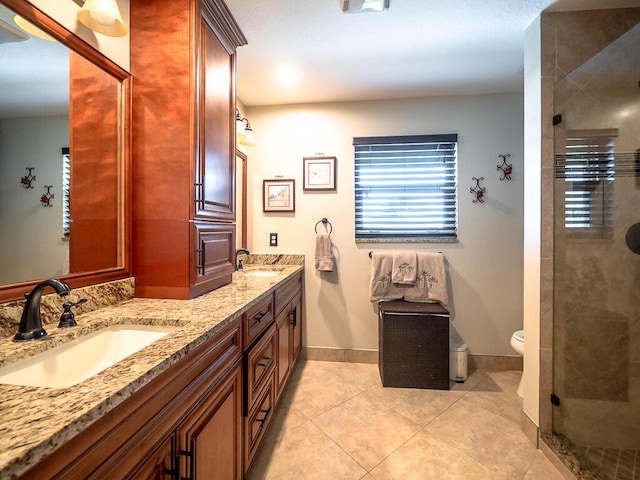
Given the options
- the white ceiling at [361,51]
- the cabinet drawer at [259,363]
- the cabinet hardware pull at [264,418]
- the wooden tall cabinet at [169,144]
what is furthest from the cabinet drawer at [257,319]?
the white ceiling at [361,51]

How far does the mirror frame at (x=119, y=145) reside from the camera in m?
0.90

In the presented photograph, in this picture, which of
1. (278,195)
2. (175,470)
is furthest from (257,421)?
(278,195)

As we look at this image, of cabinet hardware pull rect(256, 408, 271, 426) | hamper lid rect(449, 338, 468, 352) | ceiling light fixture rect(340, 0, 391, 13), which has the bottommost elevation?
cabinet hardware pull rect(256, 408, 271, 426)

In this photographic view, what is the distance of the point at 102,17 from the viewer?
1.01 m

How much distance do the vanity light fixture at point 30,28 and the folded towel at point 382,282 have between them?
7.36 feet

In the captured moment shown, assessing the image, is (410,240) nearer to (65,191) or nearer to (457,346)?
(457,346)

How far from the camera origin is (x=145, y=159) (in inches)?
51.6

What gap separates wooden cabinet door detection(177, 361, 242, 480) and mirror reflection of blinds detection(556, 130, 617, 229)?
1.93 meters

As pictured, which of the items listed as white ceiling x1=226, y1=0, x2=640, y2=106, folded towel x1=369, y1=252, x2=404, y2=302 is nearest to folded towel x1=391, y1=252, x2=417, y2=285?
folded towel x1=369, y1=252, x2=404, y2=302

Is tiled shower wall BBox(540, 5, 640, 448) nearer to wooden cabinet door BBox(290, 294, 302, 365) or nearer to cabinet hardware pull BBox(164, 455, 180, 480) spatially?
wooden cabinet door BBox(290, 294, 302, 365)

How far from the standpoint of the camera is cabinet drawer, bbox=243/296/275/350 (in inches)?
49.1

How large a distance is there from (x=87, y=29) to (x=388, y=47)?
1.60 m

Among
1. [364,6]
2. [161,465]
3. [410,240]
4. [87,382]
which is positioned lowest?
[161,465]

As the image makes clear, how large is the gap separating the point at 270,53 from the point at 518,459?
284 cm
